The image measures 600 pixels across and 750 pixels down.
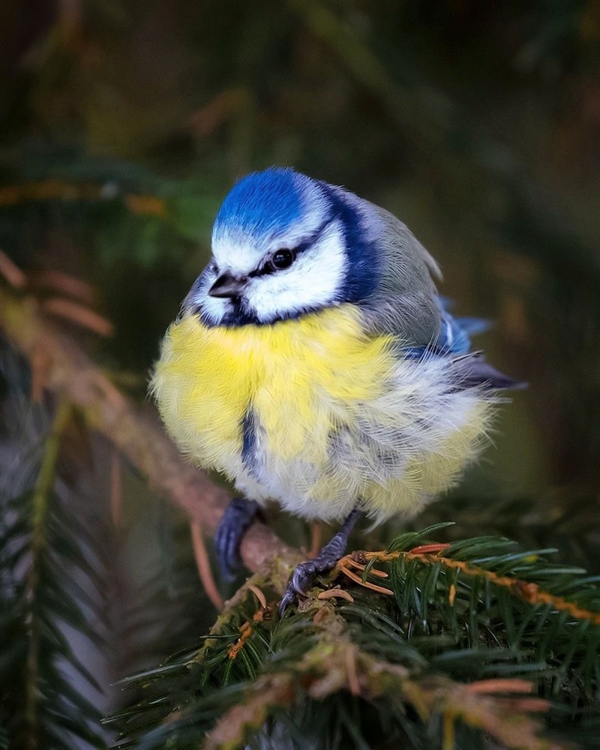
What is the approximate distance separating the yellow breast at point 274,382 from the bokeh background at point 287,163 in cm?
12

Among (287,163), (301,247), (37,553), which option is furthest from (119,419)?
(287,163)

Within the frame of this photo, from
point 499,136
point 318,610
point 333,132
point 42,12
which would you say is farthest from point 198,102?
point 318,610

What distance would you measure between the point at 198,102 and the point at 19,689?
818 millimetres

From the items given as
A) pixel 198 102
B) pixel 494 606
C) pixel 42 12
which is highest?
pixel 42 12

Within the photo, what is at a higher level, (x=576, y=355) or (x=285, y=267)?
(x=285, y=267)

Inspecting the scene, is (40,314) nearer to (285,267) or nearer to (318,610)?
(285,267)

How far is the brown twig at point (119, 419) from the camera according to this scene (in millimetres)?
758

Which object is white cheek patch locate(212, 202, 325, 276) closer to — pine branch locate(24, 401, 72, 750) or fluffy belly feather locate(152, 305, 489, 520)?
fluffy belly feather locate(152, 305, 489, 520)

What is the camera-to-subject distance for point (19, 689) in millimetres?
594

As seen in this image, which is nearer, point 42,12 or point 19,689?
point 19,689

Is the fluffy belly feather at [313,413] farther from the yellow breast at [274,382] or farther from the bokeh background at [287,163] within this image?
the bokeh background at [287,163]

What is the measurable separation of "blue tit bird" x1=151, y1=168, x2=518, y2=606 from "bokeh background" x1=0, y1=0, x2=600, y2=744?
0.10 m

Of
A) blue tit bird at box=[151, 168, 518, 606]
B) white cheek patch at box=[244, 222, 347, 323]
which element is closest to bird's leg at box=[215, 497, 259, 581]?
blue tit bird at box=[151, 168, 518, 606]

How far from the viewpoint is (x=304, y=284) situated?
2.49ft
